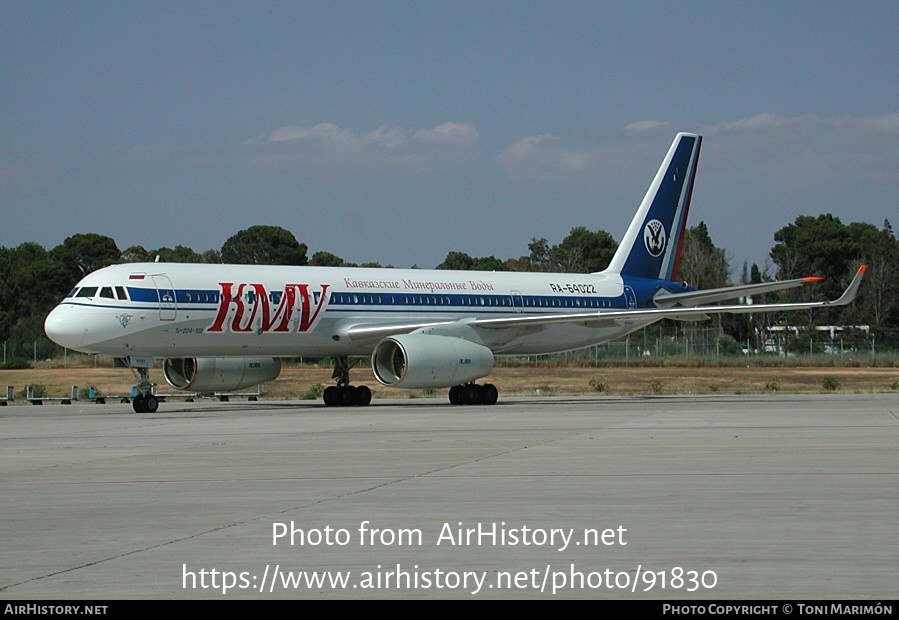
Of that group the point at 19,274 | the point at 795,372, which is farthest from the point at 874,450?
the point at 19,274

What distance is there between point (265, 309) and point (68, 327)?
15.5 ft

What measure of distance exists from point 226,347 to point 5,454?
13.3m

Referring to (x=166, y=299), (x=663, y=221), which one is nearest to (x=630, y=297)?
(x=663, y=221)

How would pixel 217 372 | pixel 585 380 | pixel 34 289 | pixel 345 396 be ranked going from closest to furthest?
pixel 217 372 < pixel 345 396 < pixel 585 380 < pixel 34 289

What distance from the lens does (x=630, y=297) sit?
1533 inches

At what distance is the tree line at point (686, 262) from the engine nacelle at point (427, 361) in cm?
4281

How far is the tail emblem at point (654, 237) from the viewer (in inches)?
1576

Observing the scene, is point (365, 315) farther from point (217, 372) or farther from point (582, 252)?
point (582, 252)

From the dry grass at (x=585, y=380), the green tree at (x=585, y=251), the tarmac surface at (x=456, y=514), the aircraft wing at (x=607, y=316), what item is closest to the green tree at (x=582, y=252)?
the green tree at (x=585, y=251)

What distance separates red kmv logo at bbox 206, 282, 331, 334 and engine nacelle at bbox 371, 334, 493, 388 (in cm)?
199

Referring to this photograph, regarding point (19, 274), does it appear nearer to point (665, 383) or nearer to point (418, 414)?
point (665, 383)

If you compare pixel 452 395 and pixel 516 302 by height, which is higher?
pixel 516 302

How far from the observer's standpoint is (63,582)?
24.6 ft

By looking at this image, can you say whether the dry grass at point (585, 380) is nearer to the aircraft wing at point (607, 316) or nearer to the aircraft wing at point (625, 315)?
the aircraft wing at point (625, 315)
